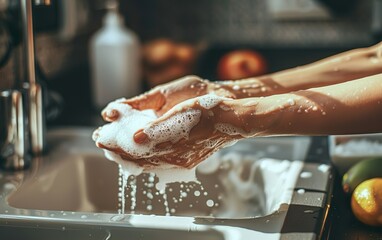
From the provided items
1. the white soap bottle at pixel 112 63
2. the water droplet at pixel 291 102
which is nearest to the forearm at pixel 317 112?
the water droplet at pixel 291 102

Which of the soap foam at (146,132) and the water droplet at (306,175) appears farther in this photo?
the water droplet at (306,175)

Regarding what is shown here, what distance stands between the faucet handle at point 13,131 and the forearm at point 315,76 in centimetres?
34

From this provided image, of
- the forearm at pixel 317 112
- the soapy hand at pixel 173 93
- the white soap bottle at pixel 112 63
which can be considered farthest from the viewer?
the white soap bottle at pixel 112 63

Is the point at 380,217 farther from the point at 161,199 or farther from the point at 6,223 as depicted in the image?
the point at 6,223

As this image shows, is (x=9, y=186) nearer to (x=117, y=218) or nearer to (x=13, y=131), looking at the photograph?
(x=13, y=131)

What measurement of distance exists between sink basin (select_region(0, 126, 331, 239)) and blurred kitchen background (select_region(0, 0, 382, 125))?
1.37 ft

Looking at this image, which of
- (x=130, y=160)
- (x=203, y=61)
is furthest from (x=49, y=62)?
(x=130, y=160)

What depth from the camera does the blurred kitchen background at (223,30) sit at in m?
1.79

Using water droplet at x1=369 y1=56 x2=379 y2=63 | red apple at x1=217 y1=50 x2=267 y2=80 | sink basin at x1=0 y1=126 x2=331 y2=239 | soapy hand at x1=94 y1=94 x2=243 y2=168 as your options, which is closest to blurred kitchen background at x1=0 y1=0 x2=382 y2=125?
red apple at x1=217 y1=50 x2=267 y2=80

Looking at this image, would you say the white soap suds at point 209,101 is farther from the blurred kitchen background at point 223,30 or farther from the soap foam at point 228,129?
the blurred kitchen background at point 223,30

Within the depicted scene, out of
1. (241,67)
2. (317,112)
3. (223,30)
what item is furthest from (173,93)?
(223,30)

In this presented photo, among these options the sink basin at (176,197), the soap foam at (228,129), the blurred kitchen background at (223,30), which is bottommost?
the sink basin at (176,197)

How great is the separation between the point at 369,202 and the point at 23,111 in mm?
597

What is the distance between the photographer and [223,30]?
7.06ft
